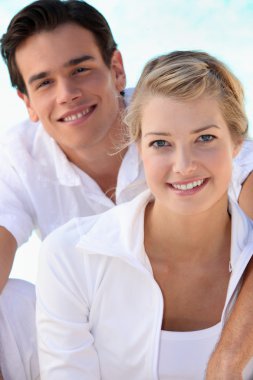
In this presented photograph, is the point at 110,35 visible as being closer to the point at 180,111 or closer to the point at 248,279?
the point at 180,111

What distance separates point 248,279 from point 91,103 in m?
1.24

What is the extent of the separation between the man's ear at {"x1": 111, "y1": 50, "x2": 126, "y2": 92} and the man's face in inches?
4.9

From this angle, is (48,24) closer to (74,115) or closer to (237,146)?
(74,115)

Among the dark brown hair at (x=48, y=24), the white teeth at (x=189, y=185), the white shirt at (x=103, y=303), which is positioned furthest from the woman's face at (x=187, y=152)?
the dark brown hair at (x=48, y=24)

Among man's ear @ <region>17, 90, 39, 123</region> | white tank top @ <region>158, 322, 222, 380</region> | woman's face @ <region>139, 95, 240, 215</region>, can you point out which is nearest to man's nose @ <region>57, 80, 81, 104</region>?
man's ear @ <region>17, 90, 39, 123</region>

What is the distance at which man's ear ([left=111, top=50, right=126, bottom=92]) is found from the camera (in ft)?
10.6

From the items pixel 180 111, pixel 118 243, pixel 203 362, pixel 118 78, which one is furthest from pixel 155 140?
pixel 118 78

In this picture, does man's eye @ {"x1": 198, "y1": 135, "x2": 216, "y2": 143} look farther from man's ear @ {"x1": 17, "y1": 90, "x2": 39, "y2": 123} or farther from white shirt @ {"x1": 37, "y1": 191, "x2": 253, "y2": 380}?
man's ear @ {"x1": 17, "y1": 90, "x2": 39, "y2": 123}

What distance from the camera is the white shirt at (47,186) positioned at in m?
2.98

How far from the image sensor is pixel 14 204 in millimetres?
3006

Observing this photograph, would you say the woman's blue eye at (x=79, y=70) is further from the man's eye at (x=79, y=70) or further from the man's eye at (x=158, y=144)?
the man's eye at (x=158, y=144)

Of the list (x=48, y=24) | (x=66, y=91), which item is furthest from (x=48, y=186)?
(x=48, y=24)

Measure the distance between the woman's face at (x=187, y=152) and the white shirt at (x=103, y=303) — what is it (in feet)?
0.54

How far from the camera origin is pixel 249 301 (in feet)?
6.89
